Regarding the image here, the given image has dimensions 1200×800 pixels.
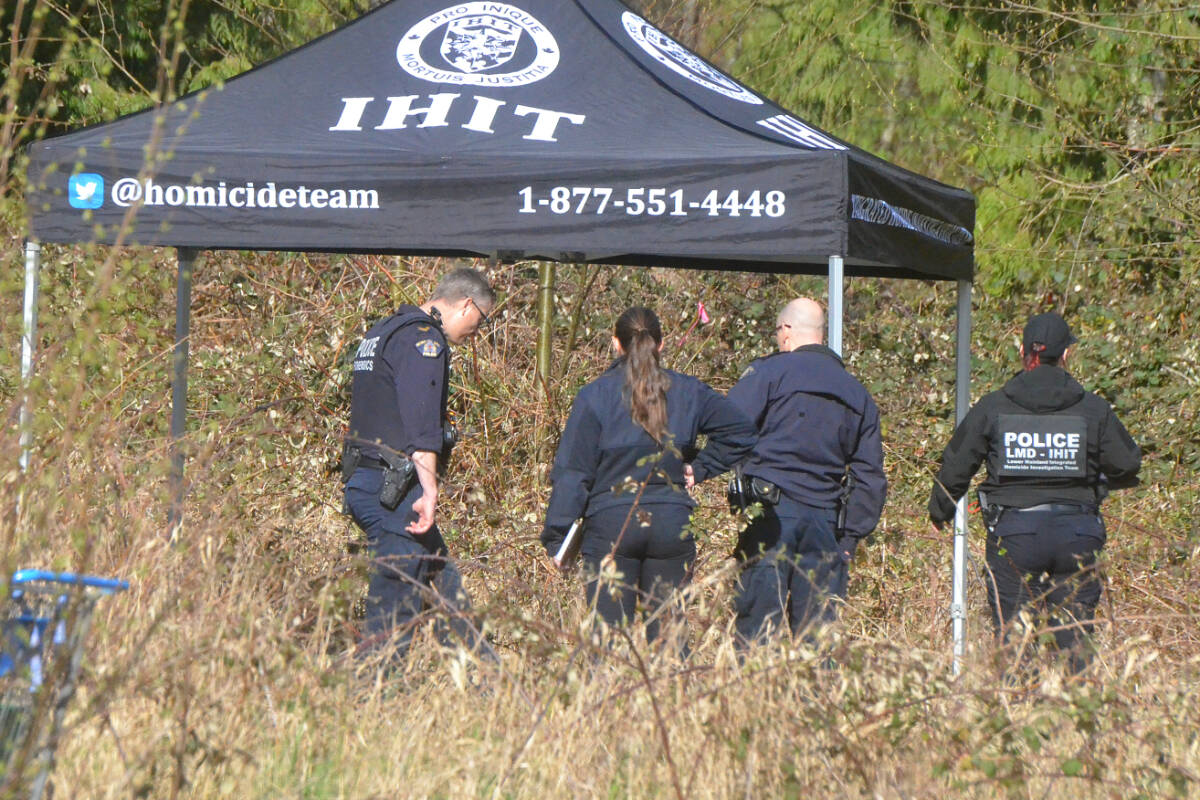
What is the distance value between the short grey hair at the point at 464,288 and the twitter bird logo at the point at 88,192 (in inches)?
51.2

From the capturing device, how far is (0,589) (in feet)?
9.79

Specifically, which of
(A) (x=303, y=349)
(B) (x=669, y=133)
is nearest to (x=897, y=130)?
(A) (x=303, y=349)

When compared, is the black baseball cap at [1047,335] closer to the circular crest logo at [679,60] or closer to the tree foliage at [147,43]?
the circular crest logo at [679,60]

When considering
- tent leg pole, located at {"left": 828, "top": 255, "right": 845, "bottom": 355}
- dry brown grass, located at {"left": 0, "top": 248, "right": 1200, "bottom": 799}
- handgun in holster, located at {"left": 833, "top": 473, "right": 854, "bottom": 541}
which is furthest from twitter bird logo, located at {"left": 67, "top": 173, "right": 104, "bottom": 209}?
handgun in holster, located at {"left": 833, "top": 473, "right": 854, "bottom": 541}

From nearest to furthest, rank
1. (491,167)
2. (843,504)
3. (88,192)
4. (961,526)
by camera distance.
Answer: (491,167), (88,192), (843,504), (961,526)

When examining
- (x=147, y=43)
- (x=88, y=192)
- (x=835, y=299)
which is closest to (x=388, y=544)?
(x=88, y=192)

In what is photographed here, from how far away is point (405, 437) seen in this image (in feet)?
17.9

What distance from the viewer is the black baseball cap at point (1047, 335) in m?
5.96

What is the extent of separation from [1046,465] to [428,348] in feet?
7.82

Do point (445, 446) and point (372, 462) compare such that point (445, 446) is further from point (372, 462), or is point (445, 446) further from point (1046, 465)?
point (1046, 465)

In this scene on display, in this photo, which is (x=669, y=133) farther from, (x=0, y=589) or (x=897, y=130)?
(x=897, y=130)

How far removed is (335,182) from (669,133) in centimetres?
123

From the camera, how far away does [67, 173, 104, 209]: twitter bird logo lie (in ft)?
18.8

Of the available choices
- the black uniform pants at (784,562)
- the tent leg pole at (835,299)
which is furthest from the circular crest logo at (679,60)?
the black uniform pants at (784,562)
